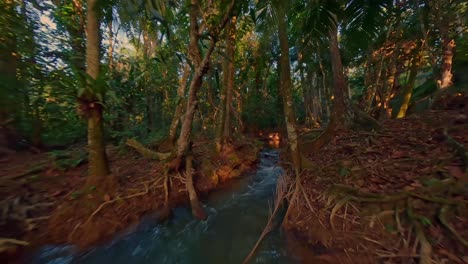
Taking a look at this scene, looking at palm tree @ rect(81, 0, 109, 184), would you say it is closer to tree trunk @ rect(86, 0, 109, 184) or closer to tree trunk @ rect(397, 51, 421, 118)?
tree trunk @ rect(86, 0, 109, 184)

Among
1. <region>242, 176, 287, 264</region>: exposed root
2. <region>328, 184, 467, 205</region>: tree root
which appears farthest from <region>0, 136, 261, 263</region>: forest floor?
<region>328, 184, 467, 205</region>: tree root

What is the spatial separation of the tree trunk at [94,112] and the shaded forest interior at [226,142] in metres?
0.02

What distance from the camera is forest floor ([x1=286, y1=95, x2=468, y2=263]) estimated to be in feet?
7.40

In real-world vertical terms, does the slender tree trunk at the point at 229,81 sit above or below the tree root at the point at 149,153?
above

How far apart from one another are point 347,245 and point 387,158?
6.43 feet

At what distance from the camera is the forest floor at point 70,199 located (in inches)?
126

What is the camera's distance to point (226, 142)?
294 inches

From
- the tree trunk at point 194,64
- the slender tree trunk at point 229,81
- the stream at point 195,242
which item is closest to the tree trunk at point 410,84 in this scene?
the stream at point 195,242

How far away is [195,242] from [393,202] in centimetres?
318

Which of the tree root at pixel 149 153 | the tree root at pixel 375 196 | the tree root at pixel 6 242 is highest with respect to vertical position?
the tree root at pixel 149 153

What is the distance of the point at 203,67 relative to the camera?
4492 millimetres

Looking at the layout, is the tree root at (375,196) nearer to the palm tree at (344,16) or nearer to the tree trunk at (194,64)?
the palm tree at (344,16)

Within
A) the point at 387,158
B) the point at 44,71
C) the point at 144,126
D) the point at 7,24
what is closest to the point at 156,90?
the point at 144,126

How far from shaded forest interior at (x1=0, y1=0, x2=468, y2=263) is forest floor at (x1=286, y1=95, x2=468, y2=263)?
0.7 inches
